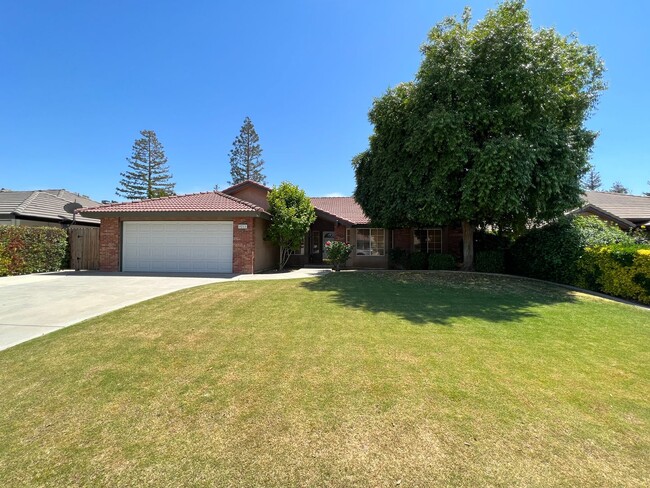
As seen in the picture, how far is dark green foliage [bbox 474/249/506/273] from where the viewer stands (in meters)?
14.3

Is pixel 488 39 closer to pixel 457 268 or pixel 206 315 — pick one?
pixel 457 268

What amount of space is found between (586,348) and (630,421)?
240cm

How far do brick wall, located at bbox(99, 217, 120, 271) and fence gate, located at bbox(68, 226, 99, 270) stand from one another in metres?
0.89

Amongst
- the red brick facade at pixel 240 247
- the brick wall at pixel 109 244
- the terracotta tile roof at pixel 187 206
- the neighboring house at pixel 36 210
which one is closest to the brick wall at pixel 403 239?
the terracotta tile roof at pixel 187 206

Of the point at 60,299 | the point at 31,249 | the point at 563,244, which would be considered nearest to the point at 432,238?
the point at 563,244

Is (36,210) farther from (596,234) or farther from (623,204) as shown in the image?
(623,204)

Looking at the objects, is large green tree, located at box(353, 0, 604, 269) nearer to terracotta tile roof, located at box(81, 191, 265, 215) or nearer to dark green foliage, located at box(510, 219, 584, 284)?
dark green foliage, located at box(510, 219, 584, 284)

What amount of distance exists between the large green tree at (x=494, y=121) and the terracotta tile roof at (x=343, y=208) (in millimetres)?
6051

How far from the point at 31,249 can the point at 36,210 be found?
19.9ft

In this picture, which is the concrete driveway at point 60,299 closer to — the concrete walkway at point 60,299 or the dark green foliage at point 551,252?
the concrete walkway at point 60,299

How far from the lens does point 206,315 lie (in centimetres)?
664

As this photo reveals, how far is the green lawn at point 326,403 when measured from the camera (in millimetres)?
2312

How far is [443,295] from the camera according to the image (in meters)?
9.37

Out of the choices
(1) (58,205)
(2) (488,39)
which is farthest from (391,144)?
(1) (58,205)
